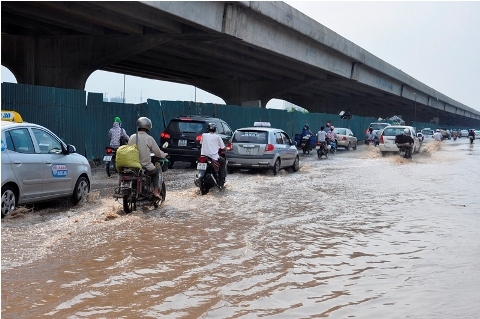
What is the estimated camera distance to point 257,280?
6.61m

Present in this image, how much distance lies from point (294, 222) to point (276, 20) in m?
19.3

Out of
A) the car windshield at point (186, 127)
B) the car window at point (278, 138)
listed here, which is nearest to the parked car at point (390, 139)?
the car window at point (278, 138)

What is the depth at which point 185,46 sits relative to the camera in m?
29.9

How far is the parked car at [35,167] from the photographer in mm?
9508

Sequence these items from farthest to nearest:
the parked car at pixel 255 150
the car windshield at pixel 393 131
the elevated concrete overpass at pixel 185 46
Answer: the car windshield at pixel 393 131 < the elevated concrete overpass at pixel 185 46 < the parked car at pixel 255 150

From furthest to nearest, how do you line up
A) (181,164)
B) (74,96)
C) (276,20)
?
(276,20)
(181,164)
(74,96)

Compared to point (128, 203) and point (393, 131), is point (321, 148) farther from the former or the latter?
point (128, 203)

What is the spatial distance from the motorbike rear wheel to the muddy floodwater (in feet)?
0.49

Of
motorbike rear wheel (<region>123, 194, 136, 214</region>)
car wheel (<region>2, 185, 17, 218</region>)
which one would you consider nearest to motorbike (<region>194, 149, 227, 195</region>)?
motorbike rear wheel (<region>123, 194, 136, 214</region>)

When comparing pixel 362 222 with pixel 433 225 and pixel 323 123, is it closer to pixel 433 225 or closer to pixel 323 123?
pixel 433 225

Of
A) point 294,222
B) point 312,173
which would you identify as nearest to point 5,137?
point 294,222

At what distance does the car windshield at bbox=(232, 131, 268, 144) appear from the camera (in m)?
18.9

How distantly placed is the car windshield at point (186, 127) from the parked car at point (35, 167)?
8461 mm

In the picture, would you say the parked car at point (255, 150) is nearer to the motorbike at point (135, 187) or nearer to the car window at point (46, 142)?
the motorbike at point (135, 187)
